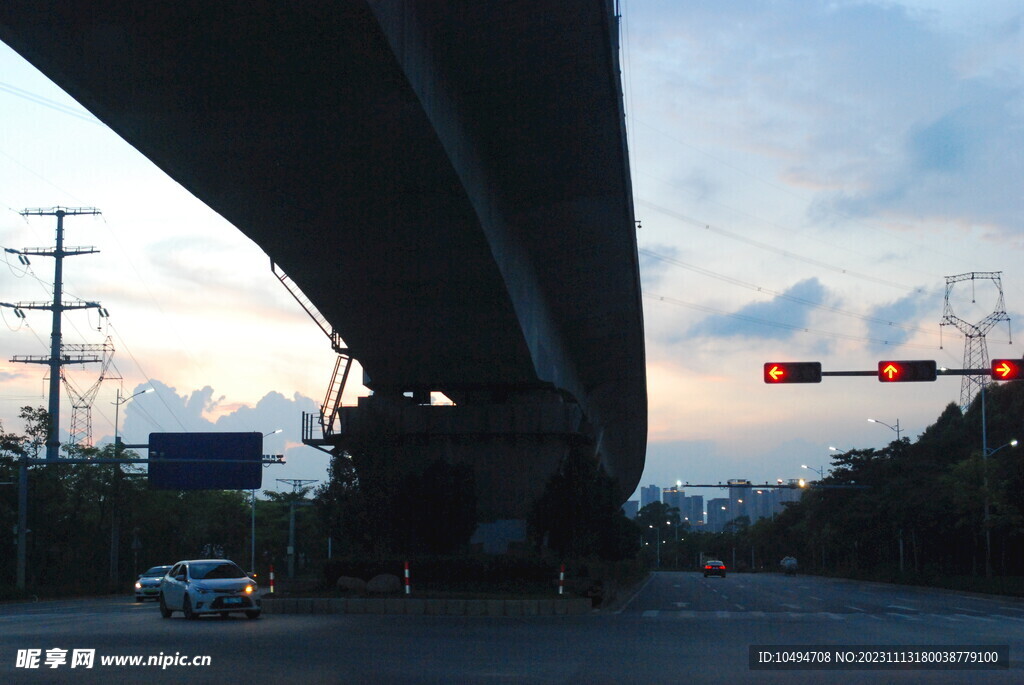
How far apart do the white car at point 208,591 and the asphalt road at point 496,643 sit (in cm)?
40

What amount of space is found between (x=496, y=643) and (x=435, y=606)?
10.7m

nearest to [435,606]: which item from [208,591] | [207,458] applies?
[208,591]

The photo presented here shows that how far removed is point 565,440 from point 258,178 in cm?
2082

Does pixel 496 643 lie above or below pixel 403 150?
below

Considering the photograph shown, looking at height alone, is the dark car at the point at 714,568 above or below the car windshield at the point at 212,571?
below

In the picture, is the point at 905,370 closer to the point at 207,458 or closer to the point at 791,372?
the point at 791,372

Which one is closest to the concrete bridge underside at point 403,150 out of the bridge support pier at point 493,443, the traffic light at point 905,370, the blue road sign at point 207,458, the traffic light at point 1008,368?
the bridge support pier at point 493,443

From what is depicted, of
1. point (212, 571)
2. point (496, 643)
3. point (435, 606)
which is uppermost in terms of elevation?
point (212, 571)

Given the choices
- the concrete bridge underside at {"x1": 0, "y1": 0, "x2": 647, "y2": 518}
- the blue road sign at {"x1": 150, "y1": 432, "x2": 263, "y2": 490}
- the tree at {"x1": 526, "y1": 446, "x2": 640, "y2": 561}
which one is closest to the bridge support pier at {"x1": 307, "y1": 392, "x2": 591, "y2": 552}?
the concrete bridge underside at {"x1": 0, "y1": 0, "x2": 647, "y2": 518}

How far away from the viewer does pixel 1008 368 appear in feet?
94.4

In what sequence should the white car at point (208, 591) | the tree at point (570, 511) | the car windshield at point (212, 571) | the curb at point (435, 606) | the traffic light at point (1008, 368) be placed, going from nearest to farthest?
the white car at point (208, 591) → the car windshield at point (212, 571) → the traffic light at point (1008, 368) → the curb at point (435, 606) → the tree at point (570, 511)

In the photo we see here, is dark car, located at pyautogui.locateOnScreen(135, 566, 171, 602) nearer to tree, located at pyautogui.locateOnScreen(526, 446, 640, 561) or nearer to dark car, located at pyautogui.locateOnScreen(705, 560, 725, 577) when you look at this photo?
tree, located at pyautogui.locateOnScreen(526, 446, 640, 561)

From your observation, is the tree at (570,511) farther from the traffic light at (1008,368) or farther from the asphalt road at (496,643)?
the traffic light at (1008,368)

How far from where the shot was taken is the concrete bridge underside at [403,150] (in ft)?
63.8
